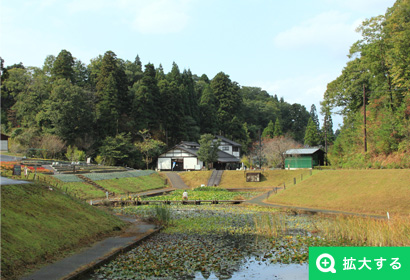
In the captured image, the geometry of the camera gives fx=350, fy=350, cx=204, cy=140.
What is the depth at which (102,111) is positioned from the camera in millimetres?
52594

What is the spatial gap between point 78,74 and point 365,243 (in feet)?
202

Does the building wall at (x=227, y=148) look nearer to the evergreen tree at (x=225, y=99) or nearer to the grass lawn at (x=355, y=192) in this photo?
the evergreen tree at (x=225, y=99)

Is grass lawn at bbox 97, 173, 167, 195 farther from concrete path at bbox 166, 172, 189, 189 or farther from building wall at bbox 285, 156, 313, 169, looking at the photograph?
building wall at bbox 285, 156, 313, 169

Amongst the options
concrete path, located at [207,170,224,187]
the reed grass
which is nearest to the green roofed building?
concrete path, located at [207,170,224,187]

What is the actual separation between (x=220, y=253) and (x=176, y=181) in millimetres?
31429

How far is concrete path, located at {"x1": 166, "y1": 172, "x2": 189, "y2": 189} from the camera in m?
40.8

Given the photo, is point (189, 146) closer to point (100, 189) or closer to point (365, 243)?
point (100, 189)

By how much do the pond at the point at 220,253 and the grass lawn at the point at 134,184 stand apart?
1523 cm

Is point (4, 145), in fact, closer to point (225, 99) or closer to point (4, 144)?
point (4, 144)

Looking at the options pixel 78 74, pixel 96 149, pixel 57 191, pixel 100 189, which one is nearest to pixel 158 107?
pixel 96 149

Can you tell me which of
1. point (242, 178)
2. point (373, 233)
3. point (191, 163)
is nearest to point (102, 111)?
point (191, 163)

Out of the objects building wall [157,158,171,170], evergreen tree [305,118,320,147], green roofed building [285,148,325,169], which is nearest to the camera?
green roofed building [285,148,325,169]

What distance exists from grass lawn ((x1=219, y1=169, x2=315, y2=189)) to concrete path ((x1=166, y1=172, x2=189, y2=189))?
459 cm

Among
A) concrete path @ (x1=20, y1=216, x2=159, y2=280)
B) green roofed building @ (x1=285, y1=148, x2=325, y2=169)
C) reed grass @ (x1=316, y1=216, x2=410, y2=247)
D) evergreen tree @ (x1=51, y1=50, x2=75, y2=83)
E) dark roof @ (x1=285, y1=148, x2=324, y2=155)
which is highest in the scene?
evergreen tree @ (x1=51, y1=50, x2=75, y2=83)
